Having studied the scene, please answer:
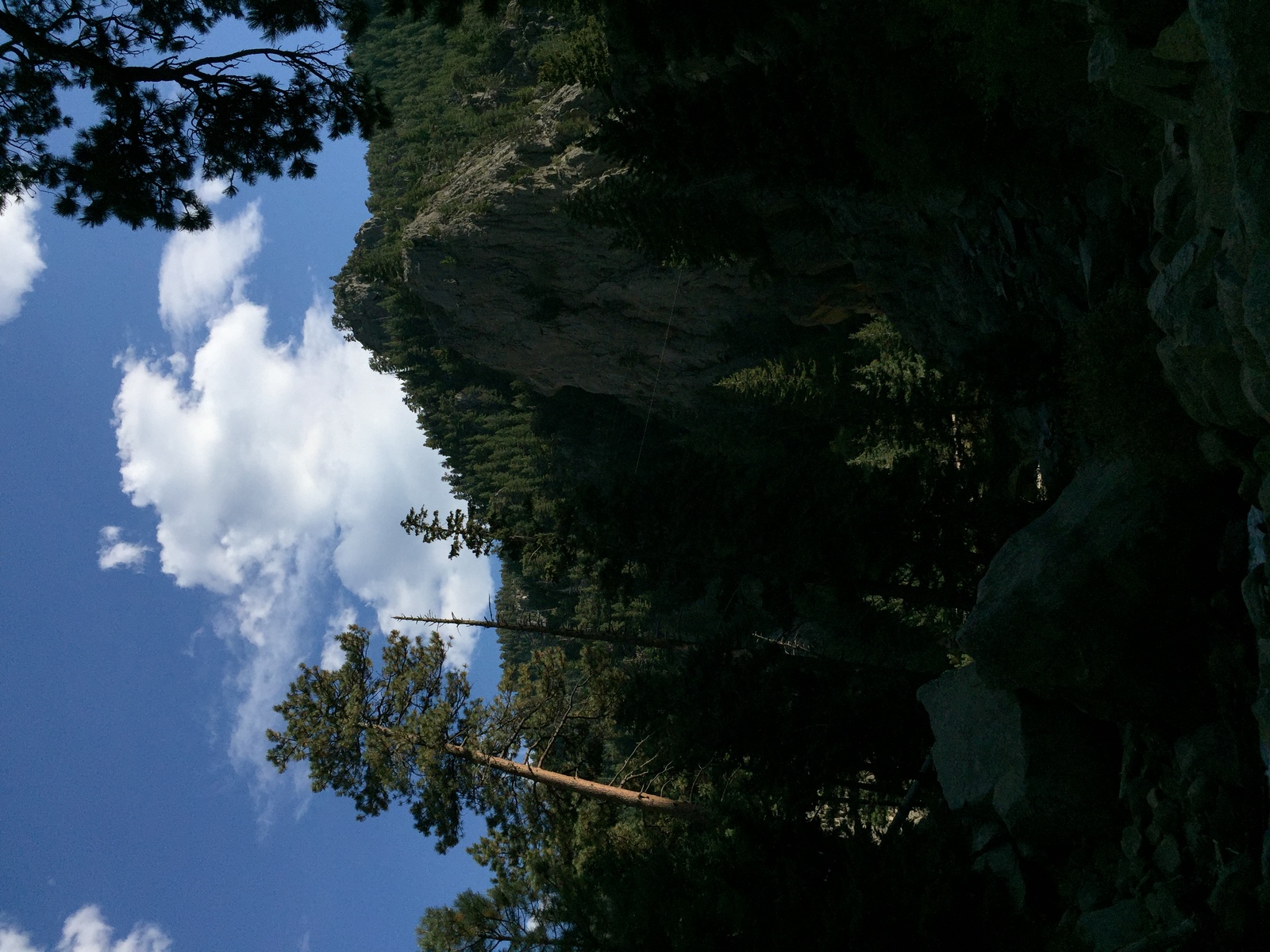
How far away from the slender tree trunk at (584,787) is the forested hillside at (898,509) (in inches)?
2.7

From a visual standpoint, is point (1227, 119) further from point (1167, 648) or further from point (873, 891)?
point (873, 891)

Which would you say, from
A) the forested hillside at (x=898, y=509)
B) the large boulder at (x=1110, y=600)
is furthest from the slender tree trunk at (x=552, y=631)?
the large boulder at (x=1110, y=600)

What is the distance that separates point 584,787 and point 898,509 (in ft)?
26.9

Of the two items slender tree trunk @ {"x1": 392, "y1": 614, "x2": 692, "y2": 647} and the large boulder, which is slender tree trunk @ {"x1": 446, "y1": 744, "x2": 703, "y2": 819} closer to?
slender tree trunk @ {"x1": 392, "y1": 614, "x2": 692, "y2": 647}

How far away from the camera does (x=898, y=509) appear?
1574 centimetres

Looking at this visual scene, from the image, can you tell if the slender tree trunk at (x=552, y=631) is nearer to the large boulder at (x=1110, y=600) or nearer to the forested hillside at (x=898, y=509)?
the forested hillside at (x=898, y=509)

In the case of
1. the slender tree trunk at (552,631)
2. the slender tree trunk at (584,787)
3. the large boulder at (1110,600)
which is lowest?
the large boulder at (1110,600)

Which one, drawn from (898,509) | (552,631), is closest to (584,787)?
(552,631)

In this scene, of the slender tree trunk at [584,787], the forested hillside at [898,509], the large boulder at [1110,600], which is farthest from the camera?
the slender tree trunk at [584,787]

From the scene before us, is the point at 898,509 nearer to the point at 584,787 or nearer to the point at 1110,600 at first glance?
the point at 1110,600

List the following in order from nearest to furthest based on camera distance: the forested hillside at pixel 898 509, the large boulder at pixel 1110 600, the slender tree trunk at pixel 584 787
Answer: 1. the forested hillside at pixel 898 509
2. the large boulder at pixel 1110 600
3. the slender tree trunk at pixel 584 787

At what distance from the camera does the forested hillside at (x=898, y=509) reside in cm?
792

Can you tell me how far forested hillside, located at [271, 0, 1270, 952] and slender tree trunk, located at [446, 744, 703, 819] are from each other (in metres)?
0.07

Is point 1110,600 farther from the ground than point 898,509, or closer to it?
closer to it
